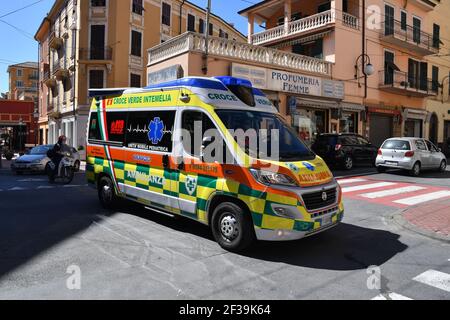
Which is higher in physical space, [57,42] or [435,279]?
[57,42]

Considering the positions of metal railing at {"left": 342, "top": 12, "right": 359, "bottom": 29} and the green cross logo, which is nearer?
the green cross logo

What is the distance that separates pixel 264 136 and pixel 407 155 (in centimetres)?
1089

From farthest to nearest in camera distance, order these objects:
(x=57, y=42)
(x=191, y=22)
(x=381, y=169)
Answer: (x=191, y=22), (x=57, y=42), (x=381, y=169)

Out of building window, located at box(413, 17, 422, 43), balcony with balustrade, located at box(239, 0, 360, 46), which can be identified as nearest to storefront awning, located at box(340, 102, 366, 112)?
balcony with balustrade, located at box(239, 0, 360, 46)

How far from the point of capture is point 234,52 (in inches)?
667

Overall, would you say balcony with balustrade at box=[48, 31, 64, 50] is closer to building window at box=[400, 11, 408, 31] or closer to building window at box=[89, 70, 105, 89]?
building window at box=[89, 70, 105, 89]

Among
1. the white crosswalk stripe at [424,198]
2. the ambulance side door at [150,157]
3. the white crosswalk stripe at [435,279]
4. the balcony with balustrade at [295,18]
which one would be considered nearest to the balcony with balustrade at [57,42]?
the balcony with balustrade at [295,18]

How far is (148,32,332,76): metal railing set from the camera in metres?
15.9

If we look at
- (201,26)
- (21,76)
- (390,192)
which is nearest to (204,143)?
(390,192)

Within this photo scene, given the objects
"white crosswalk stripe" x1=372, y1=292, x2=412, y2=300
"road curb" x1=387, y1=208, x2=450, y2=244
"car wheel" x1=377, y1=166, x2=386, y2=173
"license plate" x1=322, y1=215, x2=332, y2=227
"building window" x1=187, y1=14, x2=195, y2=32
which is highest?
"building window" x1=187, y1=14, x2=195, y2=32

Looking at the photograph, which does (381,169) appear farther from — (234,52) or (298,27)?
(298,27)

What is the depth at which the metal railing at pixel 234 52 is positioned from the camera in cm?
1593

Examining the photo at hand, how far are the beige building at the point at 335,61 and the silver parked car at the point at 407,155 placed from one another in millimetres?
5363

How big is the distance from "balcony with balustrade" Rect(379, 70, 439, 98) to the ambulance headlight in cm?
2214
